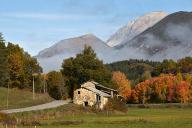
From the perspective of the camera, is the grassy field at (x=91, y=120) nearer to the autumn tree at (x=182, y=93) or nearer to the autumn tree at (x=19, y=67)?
the autumn tree at (x=19, y=67)

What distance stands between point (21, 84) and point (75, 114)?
2630 inches

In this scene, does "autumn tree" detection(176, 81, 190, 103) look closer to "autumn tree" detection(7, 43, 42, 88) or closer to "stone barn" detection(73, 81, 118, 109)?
"autumn tree" detection(7, 43, 42, 88)

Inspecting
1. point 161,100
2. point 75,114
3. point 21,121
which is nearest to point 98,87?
point 75,114

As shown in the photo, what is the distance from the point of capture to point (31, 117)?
7406 centimetres

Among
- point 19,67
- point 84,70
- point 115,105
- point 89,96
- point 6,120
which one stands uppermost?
point 19,67

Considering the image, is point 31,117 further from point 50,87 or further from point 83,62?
point 50,87

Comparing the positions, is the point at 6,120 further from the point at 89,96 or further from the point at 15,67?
the point at 15,67

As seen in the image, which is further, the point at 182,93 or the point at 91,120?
the point at 182,93

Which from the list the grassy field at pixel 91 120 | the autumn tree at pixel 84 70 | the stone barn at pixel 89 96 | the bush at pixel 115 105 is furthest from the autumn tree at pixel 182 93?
the grassy field at pixel 91 120

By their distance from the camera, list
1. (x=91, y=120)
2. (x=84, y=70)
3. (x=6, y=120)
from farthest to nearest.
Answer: (x=84, y=70)
(x=91, y=120)
(x=6, y=120)

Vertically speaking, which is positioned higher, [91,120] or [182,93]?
[182,93]

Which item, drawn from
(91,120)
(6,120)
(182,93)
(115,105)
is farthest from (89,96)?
(182,93)

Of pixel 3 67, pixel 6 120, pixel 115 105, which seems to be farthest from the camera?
pixel 3 67

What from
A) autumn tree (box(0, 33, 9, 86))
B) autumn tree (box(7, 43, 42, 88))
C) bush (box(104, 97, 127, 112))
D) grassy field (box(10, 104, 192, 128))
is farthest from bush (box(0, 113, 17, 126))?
autumn tree (box(7, 43, 42, 88))
